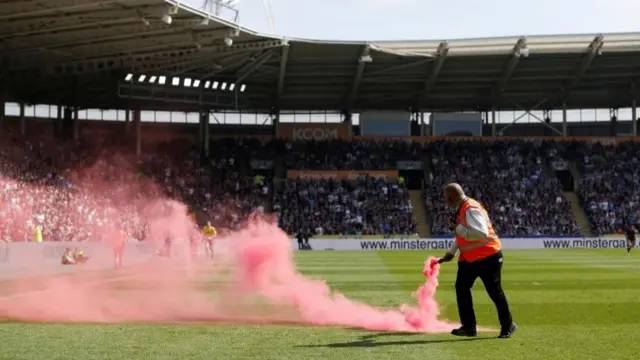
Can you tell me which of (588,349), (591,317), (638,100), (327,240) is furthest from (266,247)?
(638,100)

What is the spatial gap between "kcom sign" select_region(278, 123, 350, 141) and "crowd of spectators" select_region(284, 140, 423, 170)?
154 cm

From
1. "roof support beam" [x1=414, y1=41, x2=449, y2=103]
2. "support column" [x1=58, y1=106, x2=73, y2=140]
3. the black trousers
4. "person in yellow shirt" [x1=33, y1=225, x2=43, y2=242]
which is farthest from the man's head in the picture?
"support column" [x1=58, y1=106, x2=73, y2=140]

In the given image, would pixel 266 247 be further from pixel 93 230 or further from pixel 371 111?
pixel 371 111

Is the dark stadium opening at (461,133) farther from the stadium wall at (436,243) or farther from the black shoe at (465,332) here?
the black shoe at (465,332)

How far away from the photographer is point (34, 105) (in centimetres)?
5522

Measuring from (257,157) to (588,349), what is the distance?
51.2 m

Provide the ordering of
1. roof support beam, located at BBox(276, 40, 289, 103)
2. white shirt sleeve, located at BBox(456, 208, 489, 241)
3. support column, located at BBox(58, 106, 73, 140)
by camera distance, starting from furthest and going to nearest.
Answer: support column, located at BBox(58, 106, 73, 140) < roof support beam, located at BBox(276, 40, 289, 103) < white shirt sleeve, located at BBox(456, 208, 489, 241)

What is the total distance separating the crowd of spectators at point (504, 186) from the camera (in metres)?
50.5

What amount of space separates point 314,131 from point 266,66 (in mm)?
11360

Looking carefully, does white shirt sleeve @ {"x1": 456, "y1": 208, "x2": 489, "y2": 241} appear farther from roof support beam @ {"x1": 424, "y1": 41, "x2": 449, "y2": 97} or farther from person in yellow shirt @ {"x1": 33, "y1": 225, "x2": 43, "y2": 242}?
roof support beam @ {"x1": 424, "y1": 41, "x2": 449, "y2": 97}

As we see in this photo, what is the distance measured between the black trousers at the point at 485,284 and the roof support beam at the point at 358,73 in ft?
130

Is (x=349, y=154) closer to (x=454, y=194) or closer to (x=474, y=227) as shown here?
(x=454, y=194)

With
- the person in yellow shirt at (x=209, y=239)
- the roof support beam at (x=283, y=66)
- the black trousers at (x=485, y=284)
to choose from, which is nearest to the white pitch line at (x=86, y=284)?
the person in yellow shirt at (x=209, y=239)

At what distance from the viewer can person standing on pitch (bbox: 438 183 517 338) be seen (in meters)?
9.25
